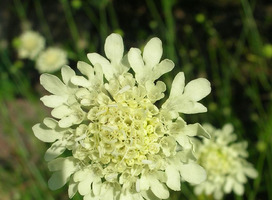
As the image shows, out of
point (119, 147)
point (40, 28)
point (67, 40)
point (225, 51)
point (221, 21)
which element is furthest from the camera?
point (40, 28)

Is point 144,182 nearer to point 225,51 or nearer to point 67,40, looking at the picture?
point 225,51

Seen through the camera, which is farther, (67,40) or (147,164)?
(67,40)

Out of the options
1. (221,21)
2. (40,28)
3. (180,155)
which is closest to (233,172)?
(180,155)

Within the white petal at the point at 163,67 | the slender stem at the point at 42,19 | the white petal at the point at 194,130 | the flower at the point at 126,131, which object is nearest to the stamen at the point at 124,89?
the flower at the point at 126,131

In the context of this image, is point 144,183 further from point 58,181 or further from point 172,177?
point 58,181

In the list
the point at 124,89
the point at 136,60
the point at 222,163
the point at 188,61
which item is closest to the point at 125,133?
the point at 124,89

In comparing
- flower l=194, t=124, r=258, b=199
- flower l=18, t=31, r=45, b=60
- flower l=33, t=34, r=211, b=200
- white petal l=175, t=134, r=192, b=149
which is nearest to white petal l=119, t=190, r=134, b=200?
flower l=33, t=34, r=211, b=200

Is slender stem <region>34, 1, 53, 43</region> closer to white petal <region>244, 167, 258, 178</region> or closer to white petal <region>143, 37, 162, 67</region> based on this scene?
white petal <region>244, 167, 258, 178</region>

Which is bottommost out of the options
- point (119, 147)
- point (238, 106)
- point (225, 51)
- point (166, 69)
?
point (238, 106)
